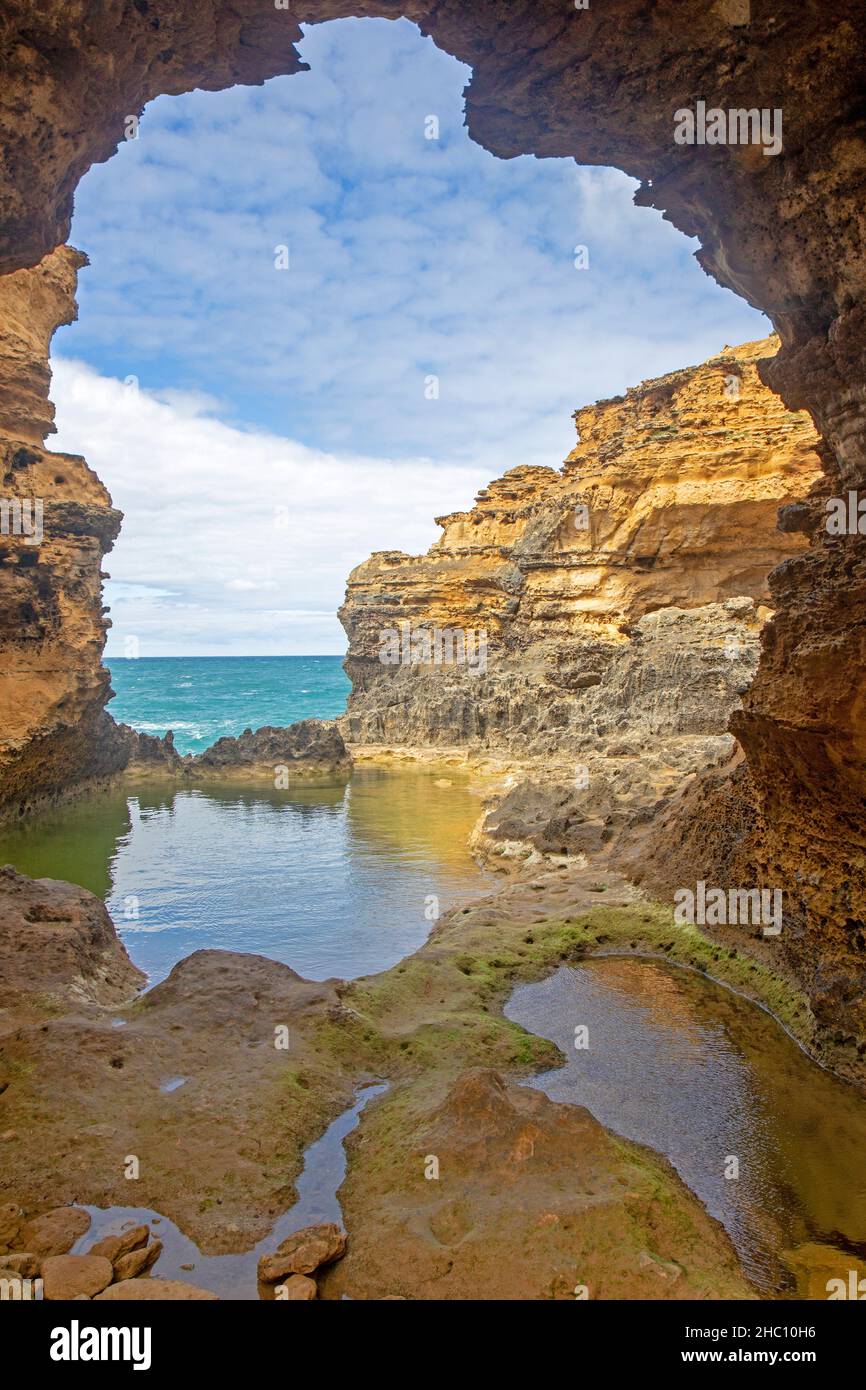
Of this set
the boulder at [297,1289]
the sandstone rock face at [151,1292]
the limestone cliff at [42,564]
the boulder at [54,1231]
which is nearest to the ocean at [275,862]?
the limestone cliff at [42,564]

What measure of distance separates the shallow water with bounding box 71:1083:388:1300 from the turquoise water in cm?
4078

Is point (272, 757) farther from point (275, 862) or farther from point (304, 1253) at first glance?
point (304, 1253)

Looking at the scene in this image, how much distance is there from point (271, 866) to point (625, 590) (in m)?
22.8

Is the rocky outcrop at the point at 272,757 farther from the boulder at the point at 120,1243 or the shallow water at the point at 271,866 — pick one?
the boulder at the point at 120,1243

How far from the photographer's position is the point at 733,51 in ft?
18.5

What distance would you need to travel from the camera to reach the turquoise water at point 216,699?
6088 centimetres

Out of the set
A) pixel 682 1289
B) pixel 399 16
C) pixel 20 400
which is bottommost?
pixel 682 1289

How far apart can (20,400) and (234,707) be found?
6193 cm

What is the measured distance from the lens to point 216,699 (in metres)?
87.4

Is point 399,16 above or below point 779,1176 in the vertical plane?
above

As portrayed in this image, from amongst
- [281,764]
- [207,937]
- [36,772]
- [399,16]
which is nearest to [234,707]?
[281,764]

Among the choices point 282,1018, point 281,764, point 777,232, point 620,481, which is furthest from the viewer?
point 620,481

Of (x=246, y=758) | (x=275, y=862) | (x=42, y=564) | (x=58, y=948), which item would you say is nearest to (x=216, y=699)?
(x=246, y=758)
